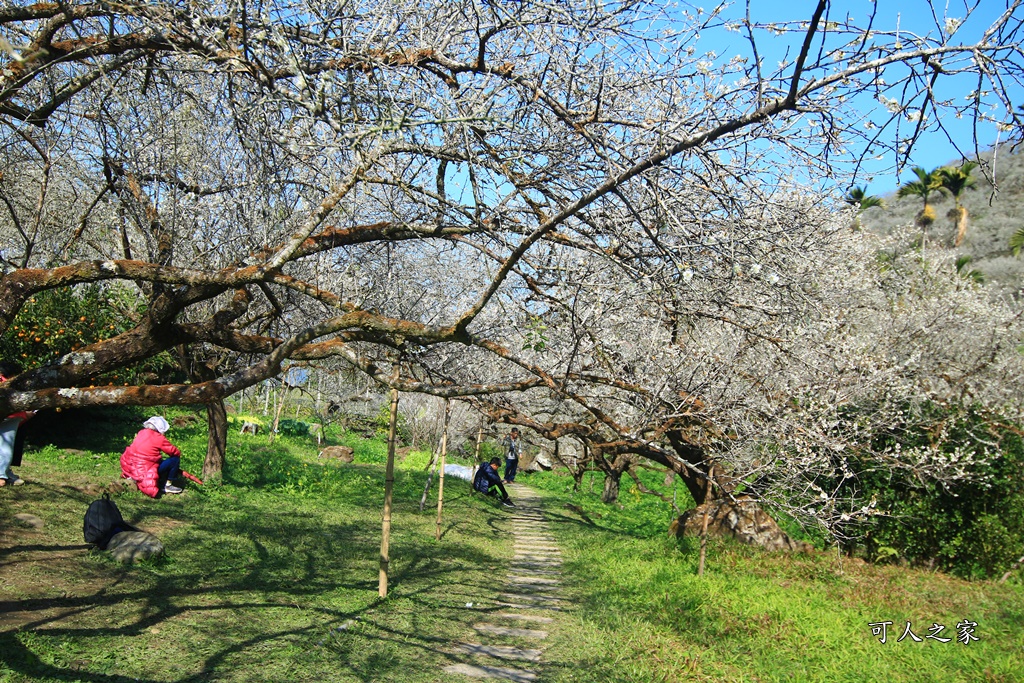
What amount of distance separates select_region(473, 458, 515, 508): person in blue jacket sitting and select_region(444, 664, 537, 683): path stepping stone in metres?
12.2

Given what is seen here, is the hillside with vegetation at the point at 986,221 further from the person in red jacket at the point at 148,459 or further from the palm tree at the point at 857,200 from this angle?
the person in red jacket at the point at 148,459

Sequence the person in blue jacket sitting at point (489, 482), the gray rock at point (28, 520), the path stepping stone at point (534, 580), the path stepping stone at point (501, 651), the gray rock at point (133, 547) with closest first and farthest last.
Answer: the path stepping stone at point (501, 651) → the gray rock at point (133, 547) → the gray rock at point (28, 520) → the path stepping stone at point (534, 580) → the person in blue jacket sitting at point (489, 482)

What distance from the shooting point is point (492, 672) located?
605 centimetres

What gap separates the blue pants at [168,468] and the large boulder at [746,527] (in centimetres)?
830

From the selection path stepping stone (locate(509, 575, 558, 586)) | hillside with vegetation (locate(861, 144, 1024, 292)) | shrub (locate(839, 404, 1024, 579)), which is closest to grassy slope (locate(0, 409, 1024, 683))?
path stepping stone (locate(509, 575, 558, 586))

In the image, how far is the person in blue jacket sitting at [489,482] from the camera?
18.5 m

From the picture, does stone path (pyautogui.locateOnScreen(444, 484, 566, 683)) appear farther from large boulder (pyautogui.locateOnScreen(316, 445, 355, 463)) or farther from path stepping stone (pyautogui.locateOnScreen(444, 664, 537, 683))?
large boulder (pyautogui.locateOnScreen(316, 445, 355, 463))

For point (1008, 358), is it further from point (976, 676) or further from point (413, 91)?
point (413, 91)

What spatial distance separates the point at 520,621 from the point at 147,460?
6.02 m

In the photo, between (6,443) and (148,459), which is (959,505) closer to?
(148,459)

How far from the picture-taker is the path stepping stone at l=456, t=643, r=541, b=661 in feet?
21.6

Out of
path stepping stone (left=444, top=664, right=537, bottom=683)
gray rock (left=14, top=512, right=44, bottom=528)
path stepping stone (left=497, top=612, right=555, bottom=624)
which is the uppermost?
gray rock (left=14, top=512, right=44, bottom=528)

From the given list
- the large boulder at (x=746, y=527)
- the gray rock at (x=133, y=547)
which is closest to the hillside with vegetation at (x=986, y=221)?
the large boulder at (x=746, y=527)

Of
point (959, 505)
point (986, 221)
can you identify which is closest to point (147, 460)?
point (959, 505)
